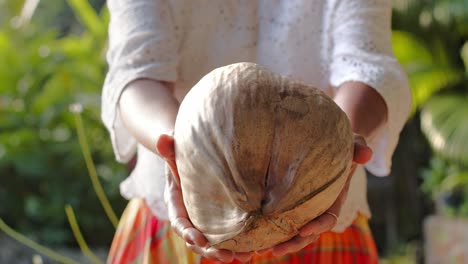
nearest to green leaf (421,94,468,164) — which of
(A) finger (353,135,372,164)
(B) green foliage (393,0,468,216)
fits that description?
(B) green foliage (393,0,468,216)

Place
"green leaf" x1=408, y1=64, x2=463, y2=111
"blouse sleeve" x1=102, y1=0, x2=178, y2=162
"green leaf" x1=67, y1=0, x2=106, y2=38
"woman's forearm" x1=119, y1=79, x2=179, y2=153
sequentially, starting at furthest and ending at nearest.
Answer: "green leaf" x1=408, y1=64, x2=463, y2=111 → "green leaf" x1=67, y1=0, x2=106, y2=38 → "blouse sleeve" x1=102, y1=0, x2=178, y2=162 → "woman's forearm" x1=119, y1=79, x2=179, y2=153

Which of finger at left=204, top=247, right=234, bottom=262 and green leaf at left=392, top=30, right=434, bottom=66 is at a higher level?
finger at left=204, top=247, right=234, bottom=262

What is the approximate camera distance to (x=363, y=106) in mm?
986

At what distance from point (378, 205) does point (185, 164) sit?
374cm

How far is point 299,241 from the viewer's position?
2.66 feet

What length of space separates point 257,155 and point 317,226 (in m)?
0.10

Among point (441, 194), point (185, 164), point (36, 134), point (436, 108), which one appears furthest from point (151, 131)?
point (436, 108)

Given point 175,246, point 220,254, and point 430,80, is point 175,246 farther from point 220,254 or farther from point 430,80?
point 430,80

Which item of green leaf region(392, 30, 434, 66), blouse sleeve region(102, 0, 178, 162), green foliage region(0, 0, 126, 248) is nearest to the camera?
blouse sleeve region(102, 0, 178, 162)

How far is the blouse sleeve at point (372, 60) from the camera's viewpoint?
104cm

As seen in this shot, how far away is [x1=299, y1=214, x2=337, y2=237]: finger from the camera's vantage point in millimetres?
798

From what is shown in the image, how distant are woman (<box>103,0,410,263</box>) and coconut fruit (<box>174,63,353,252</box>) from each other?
0.21 m

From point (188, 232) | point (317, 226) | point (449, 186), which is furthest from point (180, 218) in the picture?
point (449, 186)

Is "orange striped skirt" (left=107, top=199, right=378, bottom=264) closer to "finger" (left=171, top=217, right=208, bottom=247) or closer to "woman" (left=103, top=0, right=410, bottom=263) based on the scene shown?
"woman" (left=103, top=0, right=410, bottom=263)
